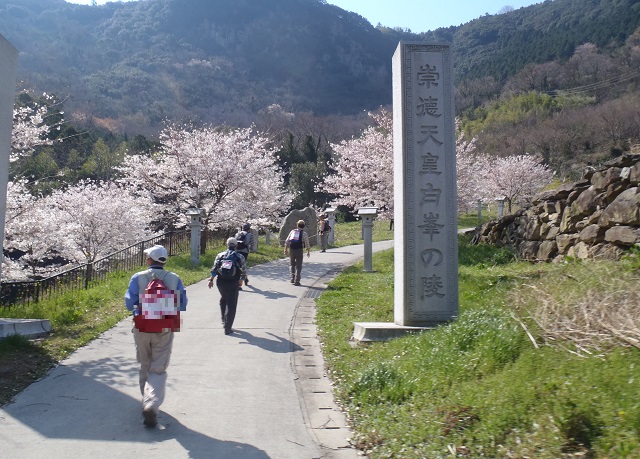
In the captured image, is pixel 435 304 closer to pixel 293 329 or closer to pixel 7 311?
pixel 293 329

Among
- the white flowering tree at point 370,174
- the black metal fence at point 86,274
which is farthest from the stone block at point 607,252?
the white flowering tree at point 370,174

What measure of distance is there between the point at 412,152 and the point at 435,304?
7.28ft

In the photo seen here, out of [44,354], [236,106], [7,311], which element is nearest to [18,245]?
[7,311]

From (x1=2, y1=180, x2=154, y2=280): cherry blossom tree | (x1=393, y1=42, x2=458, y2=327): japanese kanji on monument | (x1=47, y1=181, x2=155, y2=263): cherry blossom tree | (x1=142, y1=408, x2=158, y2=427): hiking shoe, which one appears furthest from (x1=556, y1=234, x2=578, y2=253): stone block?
(x1=47, y1=181, x2=155, y2=263): cherry blossom tree

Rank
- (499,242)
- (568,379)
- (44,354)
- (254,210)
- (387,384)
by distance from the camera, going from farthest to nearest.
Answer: (254,210) → (499,242) → (44,354) → (387,384) → (568,379)

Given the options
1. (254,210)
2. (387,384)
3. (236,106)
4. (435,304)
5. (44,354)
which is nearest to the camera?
(387,384)

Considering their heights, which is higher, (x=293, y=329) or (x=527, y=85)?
(x=527, y=85)

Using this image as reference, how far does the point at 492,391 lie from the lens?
5.09 metres

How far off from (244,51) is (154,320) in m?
114

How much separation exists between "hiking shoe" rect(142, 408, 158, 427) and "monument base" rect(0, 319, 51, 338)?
3.96m

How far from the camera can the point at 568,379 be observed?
4688 mm

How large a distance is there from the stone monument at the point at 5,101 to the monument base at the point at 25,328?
122cm

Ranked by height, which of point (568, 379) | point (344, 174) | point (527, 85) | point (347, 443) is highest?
point (527, 85)

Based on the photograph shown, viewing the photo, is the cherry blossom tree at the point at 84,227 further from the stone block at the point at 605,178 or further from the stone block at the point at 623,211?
the stone block at the point at 623,211
